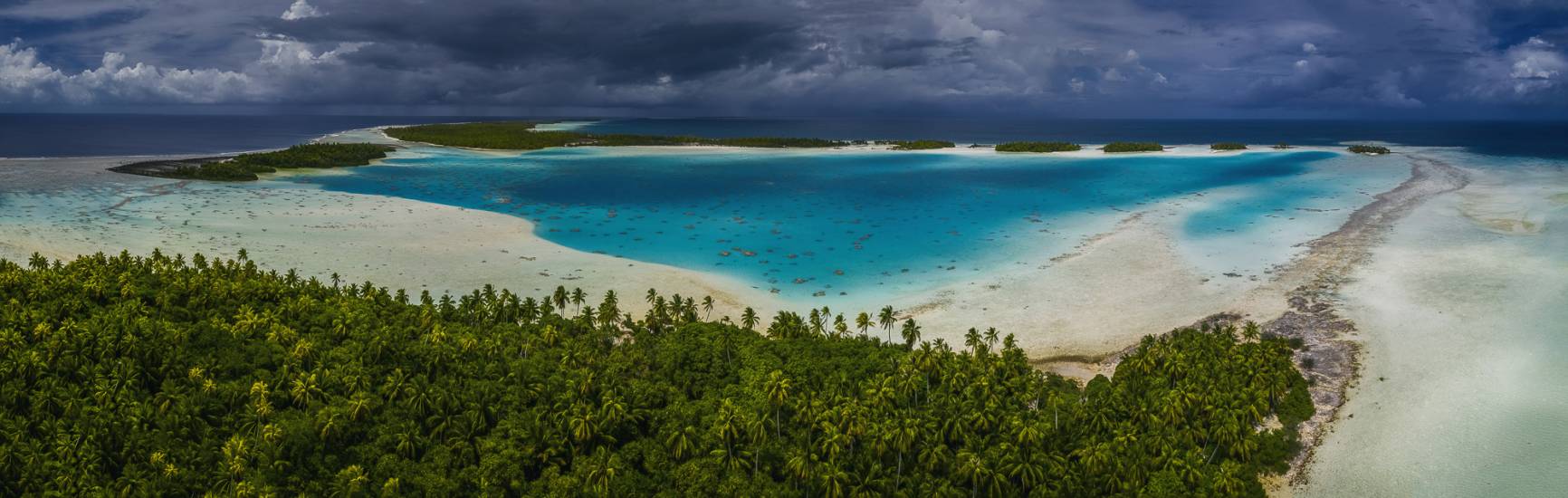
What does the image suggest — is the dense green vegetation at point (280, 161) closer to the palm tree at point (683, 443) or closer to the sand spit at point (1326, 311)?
Answer: the palm tree at point (683, 443)

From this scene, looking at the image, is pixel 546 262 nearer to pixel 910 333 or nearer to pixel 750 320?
pixel 750 320

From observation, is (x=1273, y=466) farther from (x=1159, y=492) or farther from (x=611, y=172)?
(x=611, y=172)

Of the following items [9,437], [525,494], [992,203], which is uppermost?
[992,203]

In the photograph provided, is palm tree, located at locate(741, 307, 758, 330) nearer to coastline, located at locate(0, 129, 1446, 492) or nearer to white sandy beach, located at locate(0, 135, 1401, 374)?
white sandy beach, located at locate(0, 135, 1401, 374)

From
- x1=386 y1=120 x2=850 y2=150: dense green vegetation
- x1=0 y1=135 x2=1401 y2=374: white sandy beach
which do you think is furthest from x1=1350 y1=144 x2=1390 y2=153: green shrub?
x1=386 y1=120 x2=850 y2=150: dense green vegetation

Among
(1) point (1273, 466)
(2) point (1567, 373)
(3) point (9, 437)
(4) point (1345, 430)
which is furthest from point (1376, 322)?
(3) point (9, 437)

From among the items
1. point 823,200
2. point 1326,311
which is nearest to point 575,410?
point 1326,311
